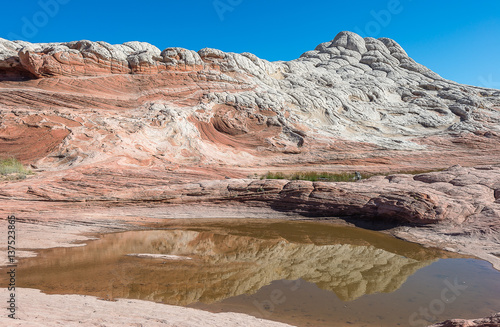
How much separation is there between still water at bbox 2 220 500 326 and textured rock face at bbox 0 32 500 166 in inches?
464

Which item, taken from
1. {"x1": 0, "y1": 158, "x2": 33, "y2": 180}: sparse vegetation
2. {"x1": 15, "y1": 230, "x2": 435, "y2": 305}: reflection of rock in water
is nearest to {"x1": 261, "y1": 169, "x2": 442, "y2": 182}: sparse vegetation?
{"x1": 15, "y1": 230, "x2": 435, "y2": 305}: reflection of rock in water

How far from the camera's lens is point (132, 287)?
7.31 m

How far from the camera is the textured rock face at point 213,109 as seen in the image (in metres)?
23.4

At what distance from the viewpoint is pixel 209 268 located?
876 cm

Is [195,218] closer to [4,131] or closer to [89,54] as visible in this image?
[4,131]

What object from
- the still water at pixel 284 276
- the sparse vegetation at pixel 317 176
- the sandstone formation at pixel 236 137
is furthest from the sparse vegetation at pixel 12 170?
the sparse vegetation at pixel 317 176

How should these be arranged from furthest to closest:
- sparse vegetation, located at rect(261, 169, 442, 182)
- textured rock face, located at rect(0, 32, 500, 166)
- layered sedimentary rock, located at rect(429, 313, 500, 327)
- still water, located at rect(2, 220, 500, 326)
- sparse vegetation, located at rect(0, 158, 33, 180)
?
textured rock face, located at rect(0, 32, 500, 166) < sparse vegetation, located at rect(261, 169, 442, 182) < sparse vegetation, located at rect(0, 158, 33, 180) < still water, located at rect(2, 220, 500, 326) < layered sedimentary rock, located at rect(429, 313, 500, 327)

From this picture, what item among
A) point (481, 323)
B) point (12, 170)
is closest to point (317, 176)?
point (12, 170)

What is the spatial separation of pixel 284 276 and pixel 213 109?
23.5 metres

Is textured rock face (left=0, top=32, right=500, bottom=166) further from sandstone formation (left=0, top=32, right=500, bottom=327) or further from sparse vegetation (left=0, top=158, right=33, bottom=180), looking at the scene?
sparse vegetation (left=0, top=158, right=33, bottom=180)

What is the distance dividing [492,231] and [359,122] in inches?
983

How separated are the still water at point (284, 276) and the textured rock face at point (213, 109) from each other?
38.7ft

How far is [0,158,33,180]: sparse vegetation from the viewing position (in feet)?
55.2

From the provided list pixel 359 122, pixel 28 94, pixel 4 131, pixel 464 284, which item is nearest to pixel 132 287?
pixel 464 284
